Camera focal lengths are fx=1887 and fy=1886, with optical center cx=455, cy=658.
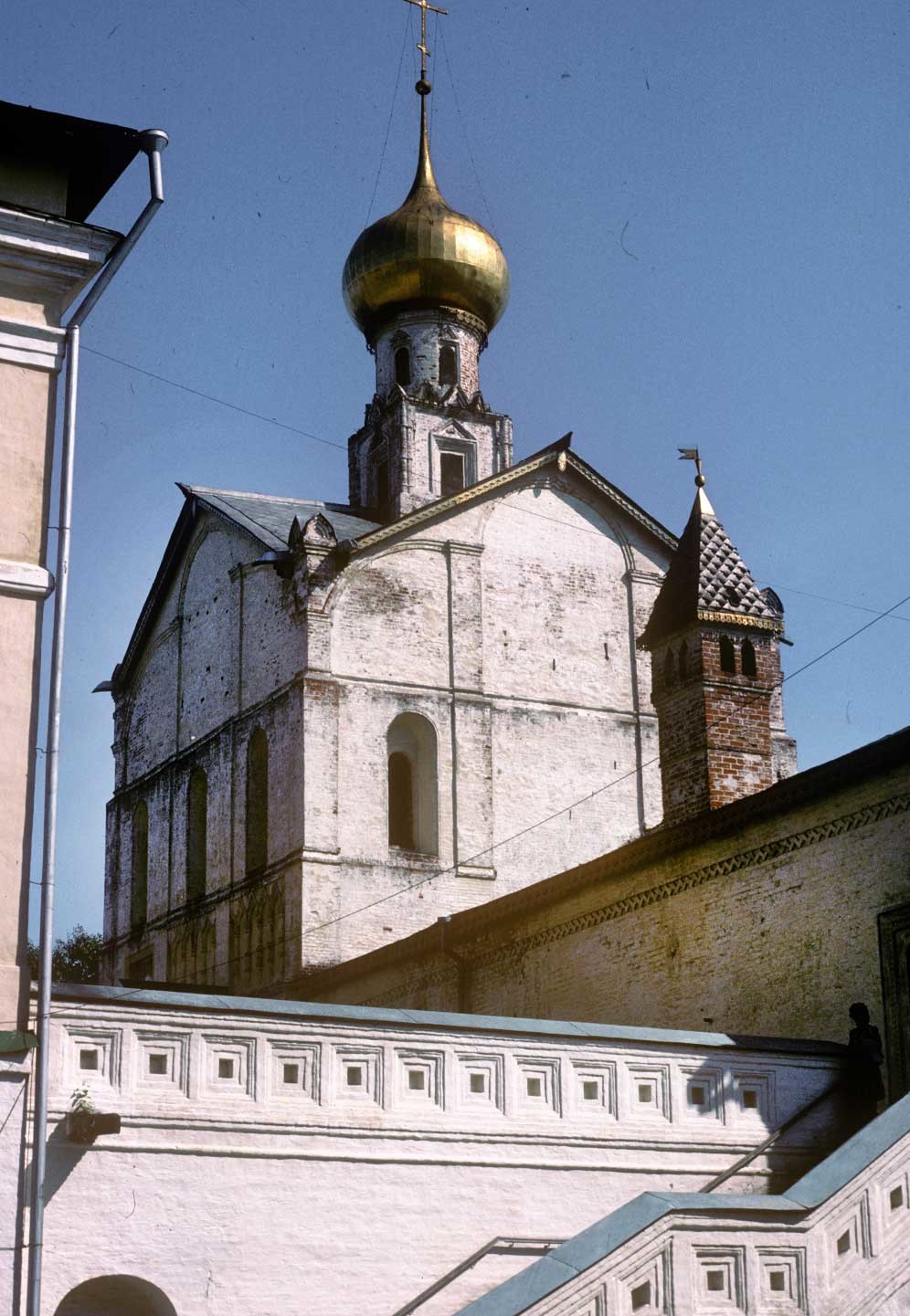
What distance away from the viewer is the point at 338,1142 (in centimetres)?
1159

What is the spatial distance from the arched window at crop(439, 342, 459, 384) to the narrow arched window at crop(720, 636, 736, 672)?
14982 mm

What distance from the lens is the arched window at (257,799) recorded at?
92.7 ft

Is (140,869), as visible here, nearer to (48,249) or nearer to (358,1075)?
(358,1075)

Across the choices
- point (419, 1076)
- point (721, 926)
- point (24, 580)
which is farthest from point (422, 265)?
point (419, 1076)

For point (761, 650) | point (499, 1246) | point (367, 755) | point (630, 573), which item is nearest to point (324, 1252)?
point (499, 1246)

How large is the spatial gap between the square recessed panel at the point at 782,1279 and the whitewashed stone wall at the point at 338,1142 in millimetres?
2678

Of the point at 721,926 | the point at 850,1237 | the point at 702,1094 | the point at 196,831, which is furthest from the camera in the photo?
the point at 196,831

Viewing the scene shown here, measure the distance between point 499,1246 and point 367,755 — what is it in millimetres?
16072

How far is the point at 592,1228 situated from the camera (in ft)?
30.6

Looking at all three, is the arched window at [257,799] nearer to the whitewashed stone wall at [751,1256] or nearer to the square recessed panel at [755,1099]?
the square recessed panel at [755,1099]

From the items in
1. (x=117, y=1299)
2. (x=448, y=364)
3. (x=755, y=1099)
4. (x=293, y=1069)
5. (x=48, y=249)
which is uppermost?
(x=448, y=364)

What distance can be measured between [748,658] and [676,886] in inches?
159

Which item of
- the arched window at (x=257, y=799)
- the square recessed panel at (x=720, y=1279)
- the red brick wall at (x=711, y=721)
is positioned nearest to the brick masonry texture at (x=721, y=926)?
the red brick wall at (x=711, y=721)

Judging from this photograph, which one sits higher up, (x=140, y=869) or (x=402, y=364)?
(x=402, y=364)
